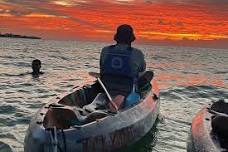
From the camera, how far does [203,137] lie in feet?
31.4

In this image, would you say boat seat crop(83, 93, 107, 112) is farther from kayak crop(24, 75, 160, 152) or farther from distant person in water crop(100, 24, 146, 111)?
distant person in water crop(100, 24, 146, 111)

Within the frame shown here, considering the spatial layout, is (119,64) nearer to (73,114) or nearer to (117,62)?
(117,62)

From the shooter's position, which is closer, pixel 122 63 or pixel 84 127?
pixel 84 127

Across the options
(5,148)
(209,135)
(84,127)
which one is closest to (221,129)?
(209,135)

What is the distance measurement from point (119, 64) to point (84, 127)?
3.75 m

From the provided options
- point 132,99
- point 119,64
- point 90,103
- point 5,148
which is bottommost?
point 5,148

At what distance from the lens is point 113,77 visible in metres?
12.9

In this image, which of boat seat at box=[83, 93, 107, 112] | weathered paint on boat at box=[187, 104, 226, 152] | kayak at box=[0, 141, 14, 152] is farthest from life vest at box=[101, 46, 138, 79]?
kayak at box=[0, 141, 14, 152]

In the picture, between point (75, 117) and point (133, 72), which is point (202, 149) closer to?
point (75, 117)

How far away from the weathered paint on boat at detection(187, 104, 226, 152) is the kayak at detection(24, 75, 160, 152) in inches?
61.0

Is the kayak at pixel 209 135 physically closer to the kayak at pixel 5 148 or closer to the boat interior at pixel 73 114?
the boat interior at pixel 73 114

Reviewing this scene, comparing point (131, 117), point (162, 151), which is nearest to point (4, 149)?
point (131, 117)

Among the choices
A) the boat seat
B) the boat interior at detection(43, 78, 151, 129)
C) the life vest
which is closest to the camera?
the boat interior at detection(43, 78, 151, 129)

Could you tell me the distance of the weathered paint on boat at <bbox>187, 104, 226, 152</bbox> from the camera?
8.84 metres
